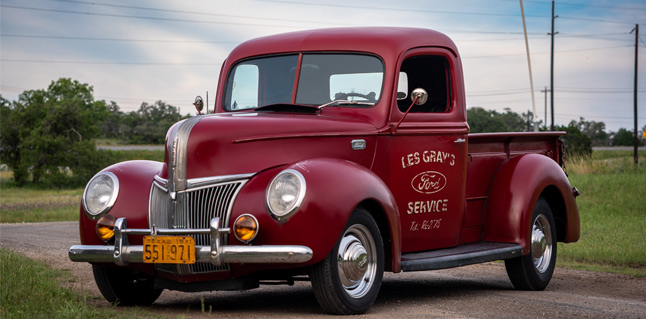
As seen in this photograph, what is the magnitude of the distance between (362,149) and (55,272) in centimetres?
429

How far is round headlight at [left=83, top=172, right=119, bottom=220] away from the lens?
6160 millimetres

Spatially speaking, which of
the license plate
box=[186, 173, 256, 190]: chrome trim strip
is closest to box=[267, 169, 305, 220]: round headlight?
box=[186, 173, 256, 190]: chrome trim strip

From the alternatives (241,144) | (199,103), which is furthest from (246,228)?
(199,103)

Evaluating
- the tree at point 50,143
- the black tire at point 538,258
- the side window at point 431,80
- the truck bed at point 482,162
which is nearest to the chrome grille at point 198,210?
the side window at point 431,80

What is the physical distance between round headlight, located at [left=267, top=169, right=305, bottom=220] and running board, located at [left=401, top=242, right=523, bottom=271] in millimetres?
1332

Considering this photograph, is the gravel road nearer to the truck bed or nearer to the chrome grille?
the chrome grille

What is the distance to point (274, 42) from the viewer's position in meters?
7.41

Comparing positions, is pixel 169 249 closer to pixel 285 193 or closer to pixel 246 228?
pixel 246 228

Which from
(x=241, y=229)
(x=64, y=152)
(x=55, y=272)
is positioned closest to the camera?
(x=241, y=229)

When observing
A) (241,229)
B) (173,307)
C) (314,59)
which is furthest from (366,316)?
(314,59)

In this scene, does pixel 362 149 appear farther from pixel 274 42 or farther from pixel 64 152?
pixel 64 152

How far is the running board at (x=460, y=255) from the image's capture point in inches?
257

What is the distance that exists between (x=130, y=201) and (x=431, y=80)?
3.02 meters

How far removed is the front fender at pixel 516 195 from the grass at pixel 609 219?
2.68m
